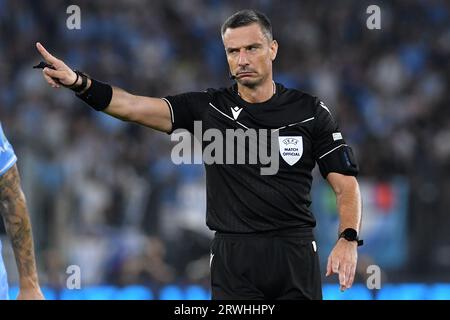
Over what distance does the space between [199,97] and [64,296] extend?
11.3 ft

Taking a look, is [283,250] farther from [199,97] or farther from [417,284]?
[417,284]

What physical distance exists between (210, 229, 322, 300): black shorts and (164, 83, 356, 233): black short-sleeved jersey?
0.21 ft

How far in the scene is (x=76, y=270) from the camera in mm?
9102

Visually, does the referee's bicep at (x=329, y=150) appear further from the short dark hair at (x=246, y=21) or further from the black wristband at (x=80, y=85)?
the black wristband at (x=80, y=85)

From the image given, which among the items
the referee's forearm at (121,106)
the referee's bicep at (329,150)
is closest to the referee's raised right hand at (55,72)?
the referee's forearm at (121,106)

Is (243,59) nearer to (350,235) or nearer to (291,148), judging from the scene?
(291,148)

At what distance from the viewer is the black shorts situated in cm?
530

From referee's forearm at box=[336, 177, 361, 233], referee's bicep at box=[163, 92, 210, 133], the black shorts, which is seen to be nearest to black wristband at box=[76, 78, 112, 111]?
referee's bicep at box=[163, 92, 210, 133]

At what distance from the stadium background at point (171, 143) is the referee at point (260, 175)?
136 inches

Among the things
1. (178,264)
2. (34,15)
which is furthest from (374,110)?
(34,15)

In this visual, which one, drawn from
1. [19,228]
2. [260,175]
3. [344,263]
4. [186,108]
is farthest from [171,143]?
[344,263]

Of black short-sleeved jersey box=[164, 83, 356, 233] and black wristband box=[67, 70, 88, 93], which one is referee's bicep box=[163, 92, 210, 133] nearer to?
black short-sleeved jersey box=[164, 83, 356, 233]

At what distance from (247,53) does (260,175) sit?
0.64 meters

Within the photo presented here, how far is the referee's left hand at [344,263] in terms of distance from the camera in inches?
197
